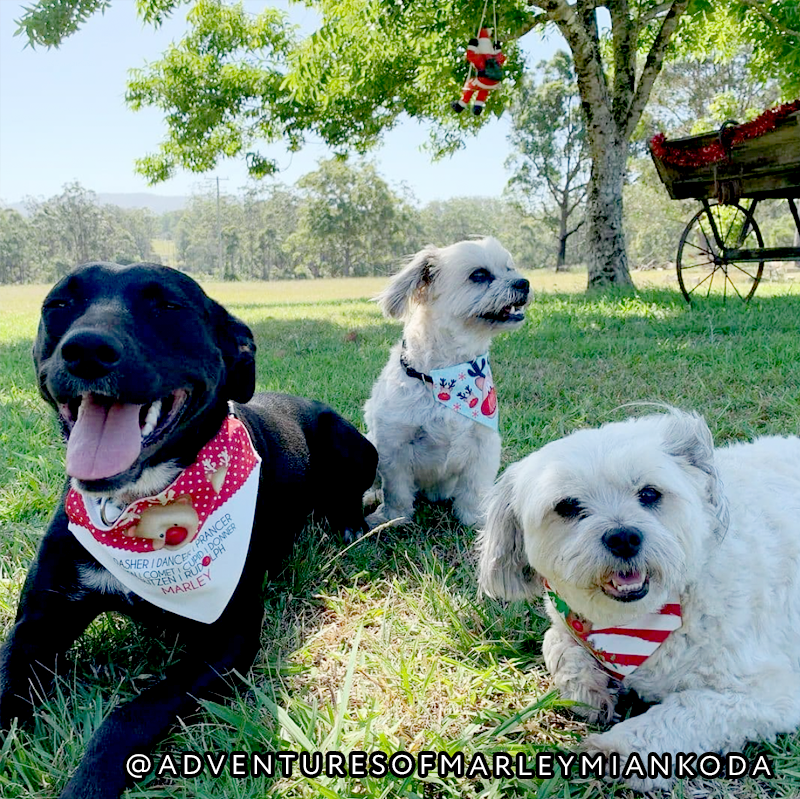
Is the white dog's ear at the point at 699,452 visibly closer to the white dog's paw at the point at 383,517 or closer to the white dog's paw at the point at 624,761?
the white dog's paw at the point at 624,761

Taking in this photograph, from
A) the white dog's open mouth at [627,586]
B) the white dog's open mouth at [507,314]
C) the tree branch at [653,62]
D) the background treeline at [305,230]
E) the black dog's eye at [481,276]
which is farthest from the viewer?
the background treeline at [305,230]

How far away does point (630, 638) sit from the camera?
1.85 metres

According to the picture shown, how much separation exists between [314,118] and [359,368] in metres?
8.75

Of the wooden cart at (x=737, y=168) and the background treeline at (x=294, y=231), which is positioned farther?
the background treeline at (x=294, y=231)

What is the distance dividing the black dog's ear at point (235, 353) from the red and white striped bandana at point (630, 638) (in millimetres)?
1337

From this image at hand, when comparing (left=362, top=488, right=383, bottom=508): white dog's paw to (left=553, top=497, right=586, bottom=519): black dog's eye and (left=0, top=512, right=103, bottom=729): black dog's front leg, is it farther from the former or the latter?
(left=553, top=497, right=586, bottom=519): black dog's eye

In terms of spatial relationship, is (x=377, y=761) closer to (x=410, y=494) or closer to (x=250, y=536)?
(x=250, y=536)

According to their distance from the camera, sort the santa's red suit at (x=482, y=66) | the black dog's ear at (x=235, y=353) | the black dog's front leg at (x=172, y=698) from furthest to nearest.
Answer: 1. the santa's red suit at (x=482, y=66)
2. the black dog's ear at (x=235, y=353)
3. the black dog's front leg at (x=172, y=698)

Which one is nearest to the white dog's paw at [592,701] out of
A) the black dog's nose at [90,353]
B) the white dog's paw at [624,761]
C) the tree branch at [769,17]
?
the white dog's paw at [624,761]

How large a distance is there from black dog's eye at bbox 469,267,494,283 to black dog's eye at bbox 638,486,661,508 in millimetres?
2258

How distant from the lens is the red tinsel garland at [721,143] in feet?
23.6

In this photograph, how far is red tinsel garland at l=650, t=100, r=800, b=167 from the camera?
7191 millimetres

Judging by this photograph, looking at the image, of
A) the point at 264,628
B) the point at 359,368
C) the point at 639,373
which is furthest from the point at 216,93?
the point at 264,628

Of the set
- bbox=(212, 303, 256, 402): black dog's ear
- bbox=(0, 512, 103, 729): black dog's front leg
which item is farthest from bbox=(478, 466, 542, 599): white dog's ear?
bbox=(0, 512, 103, 729): black dog's front leg
